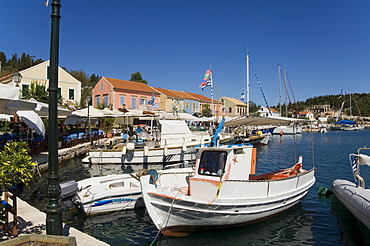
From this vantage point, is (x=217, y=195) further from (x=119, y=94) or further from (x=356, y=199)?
(x=119, y=94)

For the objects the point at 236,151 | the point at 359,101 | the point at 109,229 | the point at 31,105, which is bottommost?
the point at 109,229

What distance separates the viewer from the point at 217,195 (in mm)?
7195

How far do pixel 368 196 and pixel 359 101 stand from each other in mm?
178440

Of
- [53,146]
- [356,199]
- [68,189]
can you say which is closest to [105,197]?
[68,189]

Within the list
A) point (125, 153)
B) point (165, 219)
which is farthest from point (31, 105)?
point (125, 153)

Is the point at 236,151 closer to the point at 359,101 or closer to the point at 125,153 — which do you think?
the point at 125,153

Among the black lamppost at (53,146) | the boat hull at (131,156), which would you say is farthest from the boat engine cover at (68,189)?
the boat hull at (131,156)

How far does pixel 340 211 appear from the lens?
10031 millimetres

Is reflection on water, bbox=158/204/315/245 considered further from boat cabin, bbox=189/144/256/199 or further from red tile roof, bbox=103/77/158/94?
red tile roof, bbox=103/77/158/94

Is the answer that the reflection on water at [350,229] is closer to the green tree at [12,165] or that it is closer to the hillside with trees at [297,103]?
the green tree at [12,165]

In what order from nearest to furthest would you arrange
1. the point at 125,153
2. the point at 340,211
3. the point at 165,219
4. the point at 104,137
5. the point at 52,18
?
the point at 52,18 → the point at 165,219 → the point at 340,211 → the point at 125,153 → the point at 104,137

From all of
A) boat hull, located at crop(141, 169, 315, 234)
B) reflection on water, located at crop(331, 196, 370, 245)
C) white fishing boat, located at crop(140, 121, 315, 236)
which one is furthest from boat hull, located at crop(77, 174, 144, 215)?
reflection on water, located at crop(331, 196, 370, 245)

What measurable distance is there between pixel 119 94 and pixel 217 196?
36835mm

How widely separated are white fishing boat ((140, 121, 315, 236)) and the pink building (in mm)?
32076
